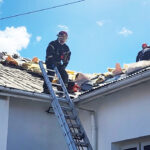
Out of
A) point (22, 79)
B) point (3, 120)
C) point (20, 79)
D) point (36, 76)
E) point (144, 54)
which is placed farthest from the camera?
point (36, 76)

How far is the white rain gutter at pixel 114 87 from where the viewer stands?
252 inches

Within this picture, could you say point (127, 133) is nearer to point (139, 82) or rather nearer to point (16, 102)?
point (139, 82)

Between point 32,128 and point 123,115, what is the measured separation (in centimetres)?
192

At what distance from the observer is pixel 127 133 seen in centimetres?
702

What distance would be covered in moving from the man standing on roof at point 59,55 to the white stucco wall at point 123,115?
1229 mm

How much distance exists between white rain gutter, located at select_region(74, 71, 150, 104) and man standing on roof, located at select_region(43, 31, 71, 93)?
1203mm

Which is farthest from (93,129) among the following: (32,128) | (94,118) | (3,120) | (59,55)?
(59,55)

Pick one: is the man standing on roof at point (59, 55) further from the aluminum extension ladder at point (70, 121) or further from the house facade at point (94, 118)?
the house facade at point (94, 118)

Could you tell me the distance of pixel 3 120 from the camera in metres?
7.41

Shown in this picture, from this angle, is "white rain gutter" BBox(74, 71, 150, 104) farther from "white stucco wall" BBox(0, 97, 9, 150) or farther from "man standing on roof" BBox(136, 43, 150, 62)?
"man standing on roof" BBox(136, 43, 150, 62)

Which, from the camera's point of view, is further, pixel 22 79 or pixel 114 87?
pixel 22 79

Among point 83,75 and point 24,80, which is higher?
point 83,75

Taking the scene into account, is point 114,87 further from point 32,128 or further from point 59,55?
point 59,55

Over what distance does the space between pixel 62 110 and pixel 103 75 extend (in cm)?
269
